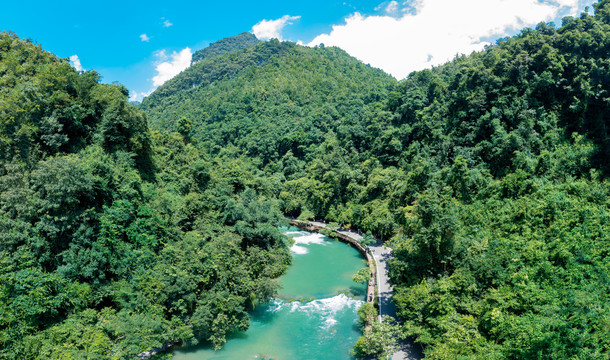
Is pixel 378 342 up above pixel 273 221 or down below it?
below

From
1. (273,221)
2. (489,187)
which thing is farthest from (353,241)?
(489,187)

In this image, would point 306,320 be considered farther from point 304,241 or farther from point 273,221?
point 304,241

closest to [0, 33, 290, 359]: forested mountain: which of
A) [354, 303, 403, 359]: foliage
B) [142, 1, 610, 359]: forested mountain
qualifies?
[354, 303, 403, 359]: foliage

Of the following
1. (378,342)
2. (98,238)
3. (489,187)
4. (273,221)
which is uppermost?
(489,187)

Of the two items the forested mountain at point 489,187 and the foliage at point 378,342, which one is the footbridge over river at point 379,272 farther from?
the forested mountain at point 489,187

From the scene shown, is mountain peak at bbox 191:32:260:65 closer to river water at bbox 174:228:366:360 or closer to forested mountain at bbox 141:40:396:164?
forested mountain at bbox 141:40:396:164

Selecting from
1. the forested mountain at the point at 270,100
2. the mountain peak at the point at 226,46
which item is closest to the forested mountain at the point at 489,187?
the forested mountain at the point at 270,100
